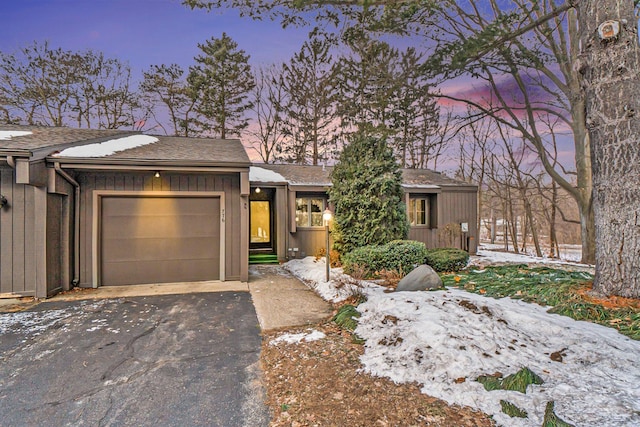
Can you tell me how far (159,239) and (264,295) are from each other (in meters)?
2.83

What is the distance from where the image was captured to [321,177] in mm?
11148

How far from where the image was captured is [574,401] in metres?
2.16

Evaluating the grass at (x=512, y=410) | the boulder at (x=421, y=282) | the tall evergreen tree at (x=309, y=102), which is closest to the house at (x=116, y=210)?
the boulder at (x=421, y=282)

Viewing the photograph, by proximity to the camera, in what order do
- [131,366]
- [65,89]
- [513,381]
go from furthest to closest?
[65,89] → [131,366] → [513,381]

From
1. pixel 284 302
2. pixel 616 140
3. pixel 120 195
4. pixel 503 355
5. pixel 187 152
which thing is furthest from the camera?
pixel 187 152

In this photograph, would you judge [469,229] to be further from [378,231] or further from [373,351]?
[373,351]

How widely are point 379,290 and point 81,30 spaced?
47.2ft

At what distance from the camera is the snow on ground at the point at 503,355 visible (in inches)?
84.9

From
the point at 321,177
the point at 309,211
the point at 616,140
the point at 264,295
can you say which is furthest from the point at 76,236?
the point at 616,140

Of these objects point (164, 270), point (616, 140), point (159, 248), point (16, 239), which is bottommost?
point (164, 270)

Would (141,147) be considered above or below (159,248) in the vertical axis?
above

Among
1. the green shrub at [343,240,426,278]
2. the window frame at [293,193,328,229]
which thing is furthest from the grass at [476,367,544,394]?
the window frame at [293,193,328,229]

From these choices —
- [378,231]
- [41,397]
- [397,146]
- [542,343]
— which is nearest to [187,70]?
[397,146]

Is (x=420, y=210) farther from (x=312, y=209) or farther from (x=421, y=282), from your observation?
(x=421, y=282)
